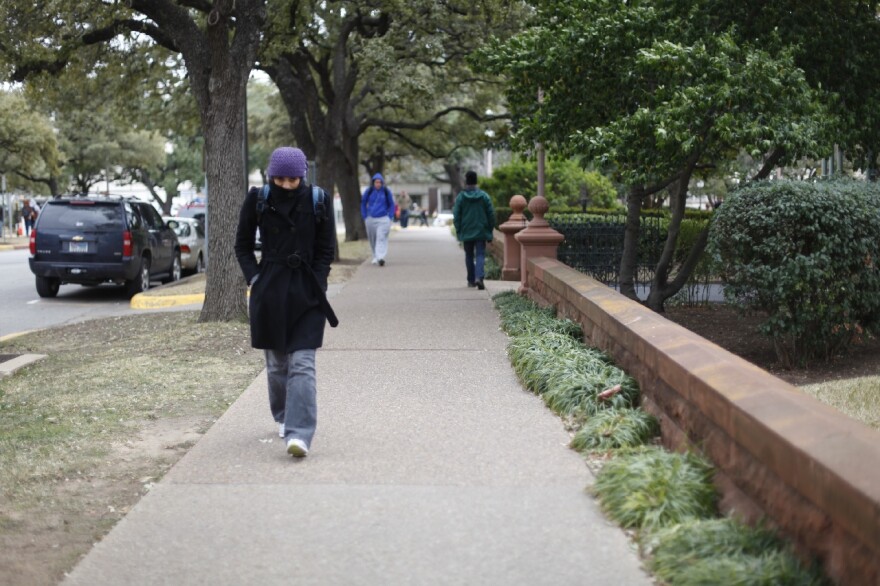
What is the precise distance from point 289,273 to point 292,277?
0.03 meters

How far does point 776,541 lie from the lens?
4.26m

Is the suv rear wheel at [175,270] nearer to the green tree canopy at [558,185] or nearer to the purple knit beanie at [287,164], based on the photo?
the green tree canopy at [558,185]

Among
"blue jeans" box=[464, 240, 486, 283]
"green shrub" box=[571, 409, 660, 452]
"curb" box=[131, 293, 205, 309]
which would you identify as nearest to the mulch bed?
"blue jeans" box=[464, 240, 486, 283]

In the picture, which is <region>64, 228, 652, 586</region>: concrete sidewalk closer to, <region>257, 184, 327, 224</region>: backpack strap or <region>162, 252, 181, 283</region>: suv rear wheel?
<region>257, 184, 327, 224</region>: backpack strap

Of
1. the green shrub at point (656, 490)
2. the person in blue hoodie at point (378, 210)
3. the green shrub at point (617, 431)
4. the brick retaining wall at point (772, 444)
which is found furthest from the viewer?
the person in blue hoodie at point (378, 210)

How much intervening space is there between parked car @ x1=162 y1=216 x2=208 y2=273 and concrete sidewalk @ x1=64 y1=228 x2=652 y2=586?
15945mm

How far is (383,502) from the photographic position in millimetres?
5406

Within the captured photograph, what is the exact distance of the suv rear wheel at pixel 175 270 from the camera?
22.1 m

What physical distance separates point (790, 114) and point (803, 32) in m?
1.90

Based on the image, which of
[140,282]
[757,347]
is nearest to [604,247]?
[757,347]

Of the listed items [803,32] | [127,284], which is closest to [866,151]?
[803,32]

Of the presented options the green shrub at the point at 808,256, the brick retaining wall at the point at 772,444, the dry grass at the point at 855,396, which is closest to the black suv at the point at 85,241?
the green shrub at the point at 808,256

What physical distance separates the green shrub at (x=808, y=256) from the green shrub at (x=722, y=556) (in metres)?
5.37

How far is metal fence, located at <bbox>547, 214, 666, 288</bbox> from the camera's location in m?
14.9
